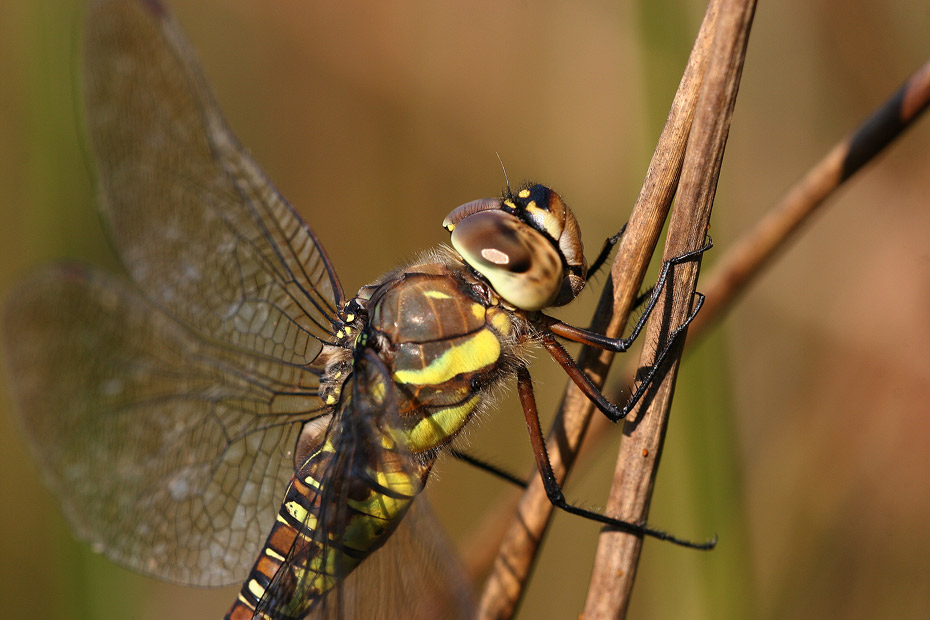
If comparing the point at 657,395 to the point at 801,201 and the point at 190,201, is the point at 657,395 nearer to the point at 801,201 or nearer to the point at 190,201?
the point at 801,201

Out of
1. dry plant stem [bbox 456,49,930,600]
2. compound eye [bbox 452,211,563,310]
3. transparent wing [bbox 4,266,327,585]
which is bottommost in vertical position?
transparent wing [bbox 4,266,327,585]

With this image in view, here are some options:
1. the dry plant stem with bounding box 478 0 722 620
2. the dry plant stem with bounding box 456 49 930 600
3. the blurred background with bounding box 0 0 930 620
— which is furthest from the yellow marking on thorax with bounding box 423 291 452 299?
the blurred background with bounding box 0 0 930 620

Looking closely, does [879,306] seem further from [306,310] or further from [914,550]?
[306,310]

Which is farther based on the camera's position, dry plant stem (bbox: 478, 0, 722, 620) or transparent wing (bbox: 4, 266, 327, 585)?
transparent wing (bbox: 4, 266, 327, 585)

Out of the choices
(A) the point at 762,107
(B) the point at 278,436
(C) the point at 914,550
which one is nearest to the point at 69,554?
(B) the point at 278,436

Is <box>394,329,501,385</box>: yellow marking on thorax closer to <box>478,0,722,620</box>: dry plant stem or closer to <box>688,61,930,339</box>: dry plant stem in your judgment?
<box>478,0,722,620</box>: dry plant stem

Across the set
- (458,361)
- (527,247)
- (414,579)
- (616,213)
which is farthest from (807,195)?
(616,213)

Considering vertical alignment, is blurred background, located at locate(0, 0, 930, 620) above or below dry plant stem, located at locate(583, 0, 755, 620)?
above
